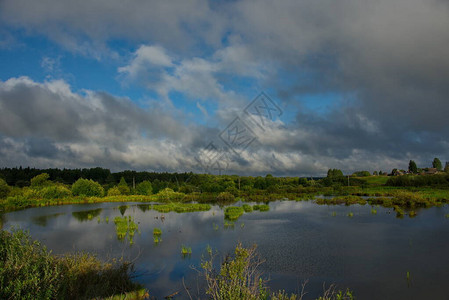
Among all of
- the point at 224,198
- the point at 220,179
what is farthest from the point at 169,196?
the point at 220,179

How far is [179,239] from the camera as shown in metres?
18.9

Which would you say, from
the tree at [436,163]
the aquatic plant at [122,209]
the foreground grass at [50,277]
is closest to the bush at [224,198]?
the aquatic plant at [122,209]

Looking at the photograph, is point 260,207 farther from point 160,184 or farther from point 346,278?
point 160,184

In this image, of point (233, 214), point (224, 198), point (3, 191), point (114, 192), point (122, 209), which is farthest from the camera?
point (114, 192)

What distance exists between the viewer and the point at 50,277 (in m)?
7.76

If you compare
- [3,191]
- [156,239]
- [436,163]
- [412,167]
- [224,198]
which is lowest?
[224,198]

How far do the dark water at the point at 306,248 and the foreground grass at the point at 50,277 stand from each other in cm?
172

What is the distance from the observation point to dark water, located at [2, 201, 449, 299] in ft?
35.2

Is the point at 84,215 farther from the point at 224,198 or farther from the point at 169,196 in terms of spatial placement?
the point at 224,198

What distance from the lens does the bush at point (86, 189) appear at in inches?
2133

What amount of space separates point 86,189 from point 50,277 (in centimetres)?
5219

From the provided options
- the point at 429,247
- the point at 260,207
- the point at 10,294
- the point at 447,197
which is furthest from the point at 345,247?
the point at 447,197

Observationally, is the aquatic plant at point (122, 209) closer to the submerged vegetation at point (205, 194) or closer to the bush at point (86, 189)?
the submerged vegetation at point (205, 194)

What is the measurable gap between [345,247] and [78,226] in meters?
21.4
